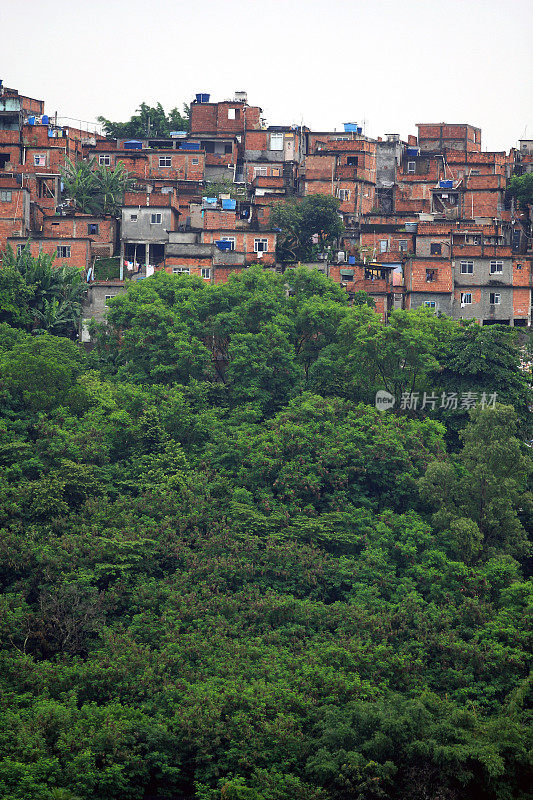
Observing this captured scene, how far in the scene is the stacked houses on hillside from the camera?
159 feet

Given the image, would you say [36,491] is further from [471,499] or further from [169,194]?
[169,194]

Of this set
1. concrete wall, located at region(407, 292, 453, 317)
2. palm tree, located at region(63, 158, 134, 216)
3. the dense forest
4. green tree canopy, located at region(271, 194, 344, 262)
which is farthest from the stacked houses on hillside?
the dense forest

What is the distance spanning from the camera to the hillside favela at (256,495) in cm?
2727

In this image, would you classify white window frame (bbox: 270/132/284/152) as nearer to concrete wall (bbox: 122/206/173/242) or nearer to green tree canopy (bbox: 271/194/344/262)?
green tree canopy (bbox: 271/194/344/262)

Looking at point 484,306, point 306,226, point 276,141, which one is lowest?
point 484,306

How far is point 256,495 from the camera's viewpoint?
3672cm

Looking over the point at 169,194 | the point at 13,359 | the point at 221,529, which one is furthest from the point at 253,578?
the point at 169,194

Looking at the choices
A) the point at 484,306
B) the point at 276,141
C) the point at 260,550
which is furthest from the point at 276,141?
the point at 260,550

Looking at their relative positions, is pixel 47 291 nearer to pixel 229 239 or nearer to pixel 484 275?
pixel 229 239

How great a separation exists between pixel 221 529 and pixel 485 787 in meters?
11.2

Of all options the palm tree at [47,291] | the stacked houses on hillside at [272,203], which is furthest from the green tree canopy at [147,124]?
the palm tree at [47,291]

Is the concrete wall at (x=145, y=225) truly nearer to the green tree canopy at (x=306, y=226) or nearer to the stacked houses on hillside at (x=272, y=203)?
the stacked houses on hillside at (x=272, y=203)

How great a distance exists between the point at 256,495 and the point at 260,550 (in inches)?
106

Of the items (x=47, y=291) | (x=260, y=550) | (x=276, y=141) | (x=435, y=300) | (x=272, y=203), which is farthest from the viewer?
(x=276, y=141)
